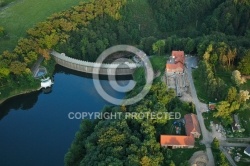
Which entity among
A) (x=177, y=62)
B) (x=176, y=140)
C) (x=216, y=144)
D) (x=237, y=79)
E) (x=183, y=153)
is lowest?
(x=183, y=153)

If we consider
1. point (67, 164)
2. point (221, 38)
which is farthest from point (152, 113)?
point (221, 38)

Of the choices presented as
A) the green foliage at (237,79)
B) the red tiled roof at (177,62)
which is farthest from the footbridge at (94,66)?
the green foliage at (237,79)

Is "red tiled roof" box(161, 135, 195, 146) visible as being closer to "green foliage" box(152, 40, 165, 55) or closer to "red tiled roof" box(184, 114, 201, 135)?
"red tiled roof" box(184, 114, 201, 135)

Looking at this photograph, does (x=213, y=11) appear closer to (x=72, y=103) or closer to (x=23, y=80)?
(x=72, y=103)

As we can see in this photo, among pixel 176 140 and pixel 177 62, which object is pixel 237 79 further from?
pixel 176 140

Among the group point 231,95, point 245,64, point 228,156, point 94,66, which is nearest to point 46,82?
point 94,66

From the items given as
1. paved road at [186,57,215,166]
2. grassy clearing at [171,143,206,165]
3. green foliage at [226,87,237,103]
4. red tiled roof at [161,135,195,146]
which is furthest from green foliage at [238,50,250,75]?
red tiled roof at [161,135,195,146]

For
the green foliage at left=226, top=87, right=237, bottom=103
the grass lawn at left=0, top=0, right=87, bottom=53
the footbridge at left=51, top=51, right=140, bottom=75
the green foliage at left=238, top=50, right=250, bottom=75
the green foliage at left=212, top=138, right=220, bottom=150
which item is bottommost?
the green foliage at left=212, top=138, right=220, bottom=150
